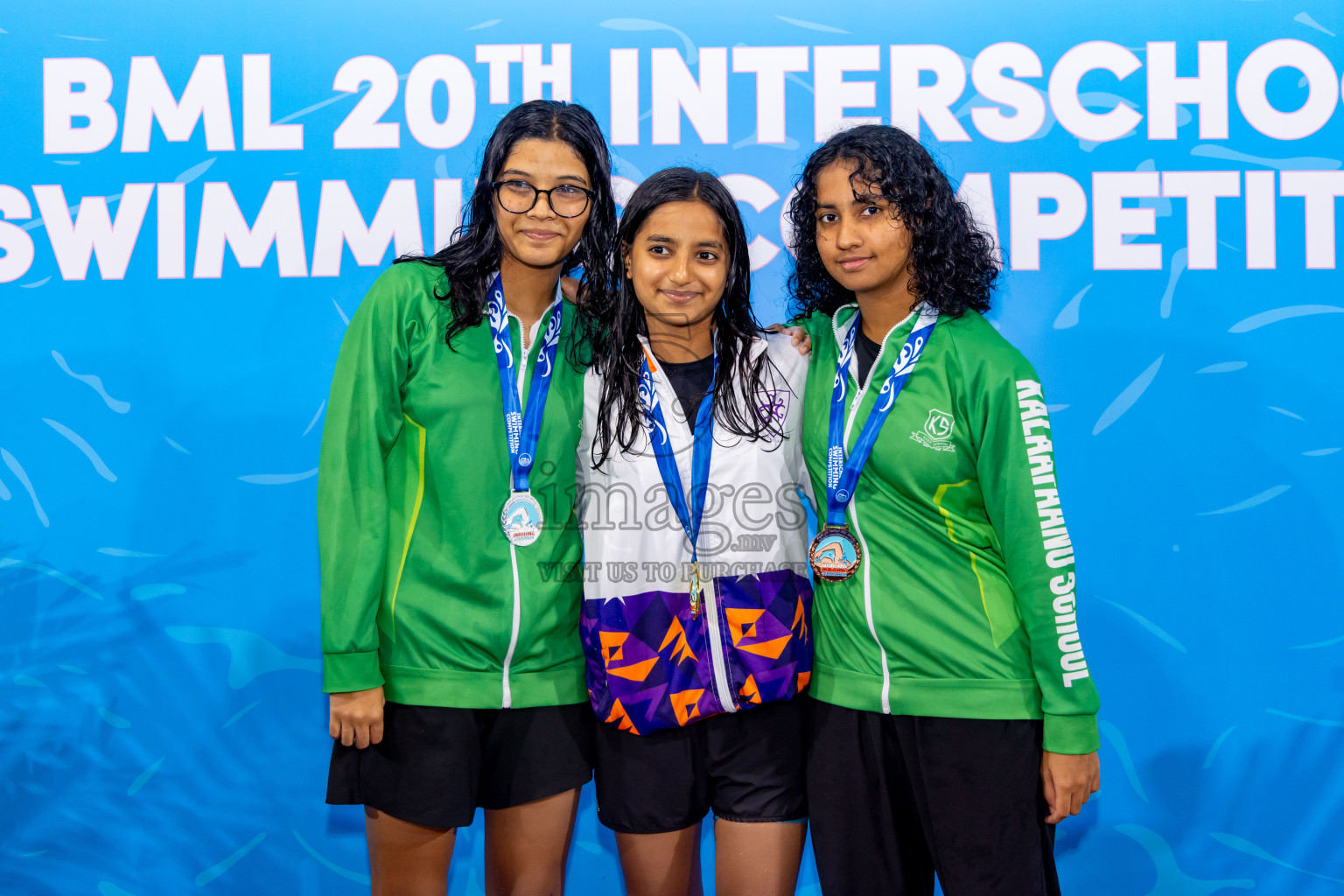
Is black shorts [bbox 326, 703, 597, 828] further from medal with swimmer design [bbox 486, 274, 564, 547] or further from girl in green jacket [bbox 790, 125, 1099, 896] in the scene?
girl in green jacket [bbox 790, 125, 1099, 896]

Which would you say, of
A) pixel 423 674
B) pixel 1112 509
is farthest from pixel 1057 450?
pixel 423 674

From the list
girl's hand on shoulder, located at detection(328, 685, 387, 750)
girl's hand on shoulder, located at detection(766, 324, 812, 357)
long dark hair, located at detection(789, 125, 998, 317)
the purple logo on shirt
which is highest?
long dark hair, located at detection(789, 125, 998, 317)

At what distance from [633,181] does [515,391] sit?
1.20m

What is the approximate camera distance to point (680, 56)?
279 cm

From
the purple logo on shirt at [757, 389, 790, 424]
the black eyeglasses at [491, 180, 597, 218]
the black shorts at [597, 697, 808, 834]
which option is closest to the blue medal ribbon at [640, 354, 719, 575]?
the purple logo on shirt at [757, 389, 790, 424]

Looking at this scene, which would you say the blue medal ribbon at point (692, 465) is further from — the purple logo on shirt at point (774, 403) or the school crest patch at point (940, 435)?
the school crest patch at point (940, 435)

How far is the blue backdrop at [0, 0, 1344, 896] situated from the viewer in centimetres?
277

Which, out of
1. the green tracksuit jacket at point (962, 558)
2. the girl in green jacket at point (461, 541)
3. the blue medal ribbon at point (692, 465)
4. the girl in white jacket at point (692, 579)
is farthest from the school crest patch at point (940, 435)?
the girl in green jacket at point (461, 541)

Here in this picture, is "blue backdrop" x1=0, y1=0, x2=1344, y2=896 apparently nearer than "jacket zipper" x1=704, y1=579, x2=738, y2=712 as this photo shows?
No

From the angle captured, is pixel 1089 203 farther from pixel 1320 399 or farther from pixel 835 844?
pixel 835 844

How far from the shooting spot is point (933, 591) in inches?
68.7

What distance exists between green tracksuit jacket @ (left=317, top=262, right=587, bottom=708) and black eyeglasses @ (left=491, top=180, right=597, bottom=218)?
21 cm

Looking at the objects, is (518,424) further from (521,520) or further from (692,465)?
(692,465)

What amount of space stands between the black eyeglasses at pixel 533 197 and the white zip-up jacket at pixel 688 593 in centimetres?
44
